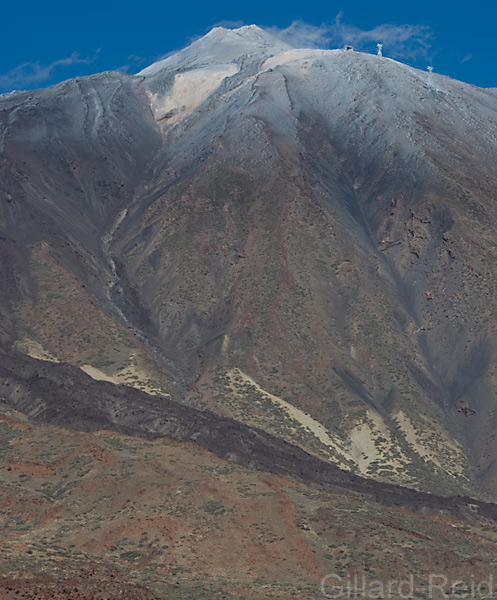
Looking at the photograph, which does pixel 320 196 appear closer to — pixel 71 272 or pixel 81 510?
pixel 71 272

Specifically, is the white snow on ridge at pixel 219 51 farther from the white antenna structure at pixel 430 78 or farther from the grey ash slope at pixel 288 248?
the white antenna structure at pixel 430 78

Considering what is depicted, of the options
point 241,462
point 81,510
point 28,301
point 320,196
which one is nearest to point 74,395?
point 241,462

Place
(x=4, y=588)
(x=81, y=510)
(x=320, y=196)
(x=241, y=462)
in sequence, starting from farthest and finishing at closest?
1. (x=320, y=196)
2. (x=241, y=462)
3. (x=81, y=510)
4. (x=4, y=588)

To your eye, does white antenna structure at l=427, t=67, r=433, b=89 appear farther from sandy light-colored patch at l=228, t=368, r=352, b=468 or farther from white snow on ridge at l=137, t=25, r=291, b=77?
sandy light-colored patch at l=228, t=368, r=352, b=468

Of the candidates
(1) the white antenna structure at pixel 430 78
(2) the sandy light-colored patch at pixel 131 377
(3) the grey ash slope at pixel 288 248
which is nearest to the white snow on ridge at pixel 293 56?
(3) the grey ash slope at pixel 288 248

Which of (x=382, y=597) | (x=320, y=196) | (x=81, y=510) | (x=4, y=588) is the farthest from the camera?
(x=320, y=196)

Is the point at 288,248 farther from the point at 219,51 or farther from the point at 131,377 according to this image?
the point at 219,51
